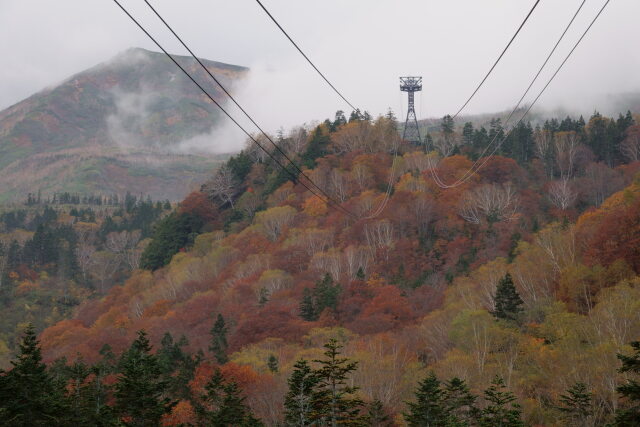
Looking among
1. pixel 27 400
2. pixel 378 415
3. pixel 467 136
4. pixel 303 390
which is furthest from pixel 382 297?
pixel 467 136

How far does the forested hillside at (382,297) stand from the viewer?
2742 centimetres

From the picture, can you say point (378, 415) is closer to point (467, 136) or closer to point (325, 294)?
point (325, 294)

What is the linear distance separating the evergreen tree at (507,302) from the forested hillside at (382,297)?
0.51 feet

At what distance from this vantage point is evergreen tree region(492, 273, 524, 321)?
3941cm

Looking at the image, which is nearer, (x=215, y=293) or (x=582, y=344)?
(x=582, y=344)

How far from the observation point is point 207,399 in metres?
30.7

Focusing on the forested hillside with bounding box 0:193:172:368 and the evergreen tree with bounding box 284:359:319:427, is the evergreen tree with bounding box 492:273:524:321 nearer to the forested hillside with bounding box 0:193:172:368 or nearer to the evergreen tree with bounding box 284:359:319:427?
the evergreen tree with bounding box 284:359:319:427

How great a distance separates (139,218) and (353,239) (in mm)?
90421

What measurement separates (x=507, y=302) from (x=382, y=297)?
13728 mm

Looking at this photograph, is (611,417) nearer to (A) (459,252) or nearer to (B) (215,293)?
(A) (459,252)

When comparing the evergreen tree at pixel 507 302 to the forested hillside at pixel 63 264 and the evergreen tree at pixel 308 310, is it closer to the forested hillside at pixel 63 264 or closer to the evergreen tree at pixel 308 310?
the evergreen tree at pixel 308 310

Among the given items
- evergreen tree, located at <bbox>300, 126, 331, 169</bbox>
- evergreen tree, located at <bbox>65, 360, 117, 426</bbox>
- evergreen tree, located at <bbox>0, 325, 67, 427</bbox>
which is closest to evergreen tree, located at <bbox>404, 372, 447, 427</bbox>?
evergreen tree, located at <bbox>65, 360, 117, 426</bbox>

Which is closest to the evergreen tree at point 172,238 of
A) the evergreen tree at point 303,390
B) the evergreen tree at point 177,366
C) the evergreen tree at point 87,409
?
the evergreen tree at point 177,366

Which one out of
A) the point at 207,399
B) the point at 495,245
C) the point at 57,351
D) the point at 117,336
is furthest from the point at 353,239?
the point at 207,399
